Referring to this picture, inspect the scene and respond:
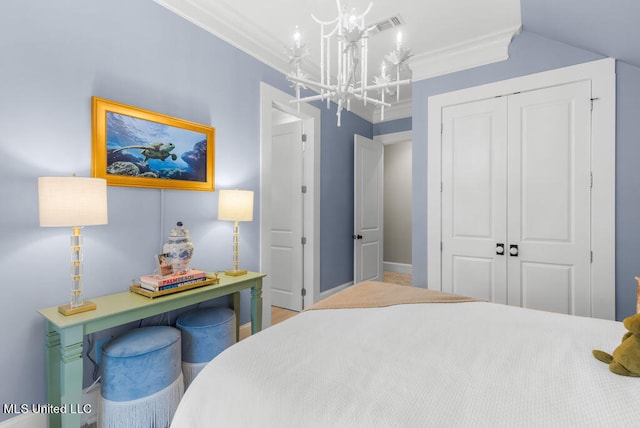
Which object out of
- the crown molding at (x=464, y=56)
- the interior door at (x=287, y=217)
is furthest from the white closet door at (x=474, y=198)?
the interior door at (x=287, y=217)

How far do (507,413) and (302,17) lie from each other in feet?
8.97

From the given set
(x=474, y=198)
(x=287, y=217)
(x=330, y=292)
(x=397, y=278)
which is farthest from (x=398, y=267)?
(x=474, y=198)

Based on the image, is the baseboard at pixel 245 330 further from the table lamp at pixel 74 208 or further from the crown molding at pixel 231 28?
the crown molding at pixel 231 28

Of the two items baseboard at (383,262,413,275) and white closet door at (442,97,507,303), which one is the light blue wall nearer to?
white closet door at (442,97,507,303)

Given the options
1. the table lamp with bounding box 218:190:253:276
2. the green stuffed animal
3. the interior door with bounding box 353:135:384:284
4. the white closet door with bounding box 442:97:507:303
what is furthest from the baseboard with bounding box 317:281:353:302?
the green stuffed animal

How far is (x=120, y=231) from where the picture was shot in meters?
1.96

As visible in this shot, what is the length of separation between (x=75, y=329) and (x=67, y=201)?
0.61m

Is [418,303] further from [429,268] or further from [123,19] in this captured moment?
[123,19]

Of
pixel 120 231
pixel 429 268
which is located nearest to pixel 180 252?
pixel 120 231

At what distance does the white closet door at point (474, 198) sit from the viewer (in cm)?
271

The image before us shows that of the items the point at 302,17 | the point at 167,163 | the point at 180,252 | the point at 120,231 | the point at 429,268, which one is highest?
the point at 302,17

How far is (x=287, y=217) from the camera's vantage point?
3818mm

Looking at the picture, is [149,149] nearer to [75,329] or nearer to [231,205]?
[231,205]

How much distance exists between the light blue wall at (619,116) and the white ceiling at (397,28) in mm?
112
